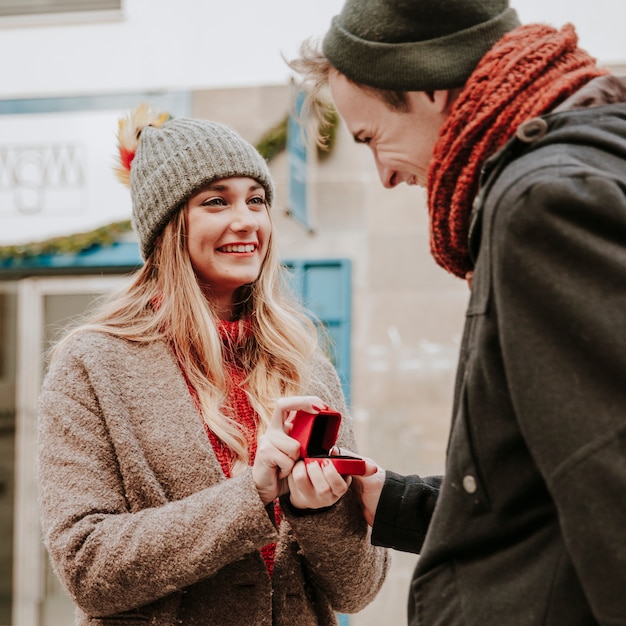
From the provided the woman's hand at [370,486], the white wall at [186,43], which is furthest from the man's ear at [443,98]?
the white wall at [186,43]

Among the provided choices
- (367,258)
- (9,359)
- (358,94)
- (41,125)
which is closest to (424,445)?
(367,258)

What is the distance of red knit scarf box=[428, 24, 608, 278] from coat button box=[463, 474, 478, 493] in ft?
1.17

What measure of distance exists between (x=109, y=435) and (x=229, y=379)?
0.40 m

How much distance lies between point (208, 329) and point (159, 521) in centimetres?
57

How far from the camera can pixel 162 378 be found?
2184mm

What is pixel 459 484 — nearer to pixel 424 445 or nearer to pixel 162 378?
pixel 162 378

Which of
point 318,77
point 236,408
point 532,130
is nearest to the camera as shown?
point 532,130

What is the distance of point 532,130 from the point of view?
1.22 m

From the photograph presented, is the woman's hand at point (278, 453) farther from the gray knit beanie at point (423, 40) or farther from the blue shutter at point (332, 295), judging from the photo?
the blue shutter at point (332, 295)

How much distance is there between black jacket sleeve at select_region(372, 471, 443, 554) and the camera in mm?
2016

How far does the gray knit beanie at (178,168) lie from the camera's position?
8.07 feet

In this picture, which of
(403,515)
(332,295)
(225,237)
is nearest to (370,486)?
(403,515)

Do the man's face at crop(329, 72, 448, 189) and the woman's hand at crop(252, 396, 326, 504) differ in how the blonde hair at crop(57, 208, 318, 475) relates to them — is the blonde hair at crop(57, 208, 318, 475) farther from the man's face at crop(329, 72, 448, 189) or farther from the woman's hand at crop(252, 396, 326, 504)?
the man's face at crop(329, 72, 448, 189)

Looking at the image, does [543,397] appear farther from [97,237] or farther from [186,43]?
[186,43]
